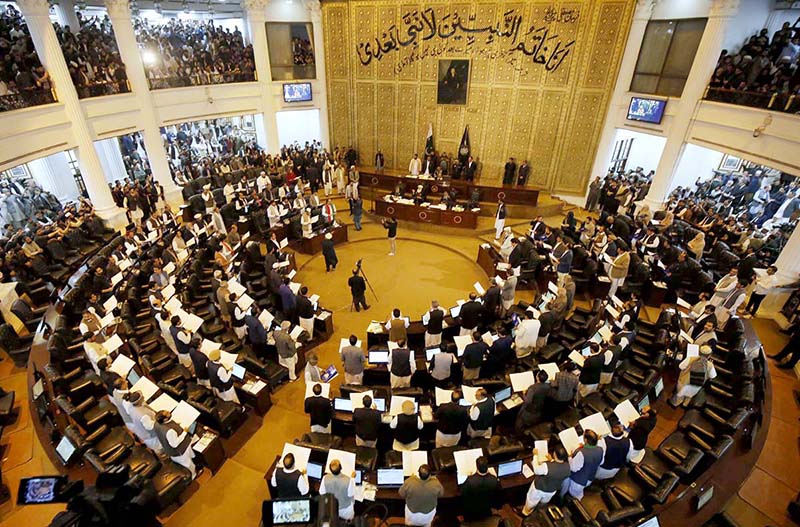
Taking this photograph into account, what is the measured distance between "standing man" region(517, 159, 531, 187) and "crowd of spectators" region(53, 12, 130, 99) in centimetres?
1431

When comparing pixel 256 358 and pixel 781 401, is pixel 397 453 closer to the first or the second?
pixel 256 358

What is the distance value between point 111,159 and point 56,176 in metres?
2.03

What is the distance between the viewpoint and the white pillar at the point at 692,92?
35.7 feet

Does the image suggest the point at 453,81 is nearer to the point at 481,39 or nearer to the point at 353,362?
the point at 481,39

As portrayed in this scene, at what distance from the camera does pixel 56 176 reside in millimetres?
15641

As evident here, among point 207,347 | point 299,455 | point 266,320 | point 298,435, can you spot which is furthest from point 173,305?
point 299,455

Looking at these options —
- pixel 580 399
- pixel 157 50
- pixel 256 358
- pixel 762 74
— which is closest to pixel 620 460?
pixel 580 399

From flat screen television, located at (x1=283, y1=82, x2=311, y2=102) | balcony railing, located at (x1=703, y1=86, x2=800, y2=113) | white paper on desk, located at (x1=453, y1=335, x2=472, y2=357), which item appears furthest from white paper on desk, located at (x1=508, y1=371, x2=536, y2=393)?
flat screen television, located at (x1=283, y1=82, x2=311, y2=102)

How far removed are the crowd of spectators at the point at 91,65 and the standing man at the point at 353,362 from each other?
11965 millimetres

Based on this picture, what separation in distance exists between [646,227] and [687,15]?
6.84 m

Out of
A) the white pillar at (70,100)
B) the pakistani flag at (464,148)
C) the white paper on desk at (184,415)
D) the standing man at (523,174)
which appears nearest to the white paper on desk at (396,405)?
the white paper on desk at (184,415)

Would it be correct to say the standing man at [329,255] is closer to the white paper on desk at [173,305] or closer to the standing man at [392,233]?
the standing man at [392,233]

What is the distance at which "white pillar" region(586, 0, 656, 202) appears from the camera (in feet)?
43.8

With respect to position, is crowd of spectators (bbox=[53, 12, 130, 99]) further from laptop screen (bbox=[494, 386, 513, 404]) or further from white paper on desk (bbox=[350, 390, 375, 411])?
laptop screen (bbox=[494, 386, 513, 404])
